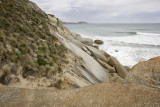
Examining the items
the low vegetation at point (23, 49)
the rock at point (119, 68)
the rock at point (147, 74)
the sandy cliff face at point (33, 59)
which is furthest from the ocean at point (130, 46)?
the rock at point (147, 74)

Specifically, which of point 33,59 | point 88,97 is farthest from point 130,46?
point 88,97

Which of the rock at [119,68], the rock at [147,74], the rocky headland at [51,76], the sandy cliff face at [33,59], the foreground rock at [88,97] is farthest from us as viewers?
the rock at [119,68]

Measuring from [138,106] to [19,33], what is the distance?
7.09 metres

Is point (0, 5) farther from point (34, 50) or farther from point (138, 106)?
point (138, 106)

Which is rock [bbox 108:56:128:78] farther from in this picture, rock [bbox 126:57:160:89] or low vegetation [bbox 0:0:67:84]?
rock [bbox 126:57:160:89]

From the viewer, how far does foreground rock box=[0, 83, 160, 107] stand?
11.5ft

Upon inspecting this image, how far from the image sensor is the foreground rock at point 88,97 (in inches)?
138

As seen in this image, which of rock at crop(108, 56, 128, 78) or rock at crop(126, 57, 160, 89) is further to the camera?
rock at crop(108, 56, 128, 78)

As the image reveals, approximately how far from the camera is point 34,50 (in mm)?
7055

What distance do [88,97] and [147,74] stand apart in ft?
7.20

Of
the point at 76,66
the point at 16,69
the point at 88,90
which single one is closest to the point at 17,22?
the point at 16,69

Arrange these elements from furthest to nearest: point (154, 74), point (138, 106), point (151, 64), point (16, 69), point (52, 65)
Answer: point (52, 65) → point (16, 69) → point (151, 64) → point (154, 74) → point (138, 106)

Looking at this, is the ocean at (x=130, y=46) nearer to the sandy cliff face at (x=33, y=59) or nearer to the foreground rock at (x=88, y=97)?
the sandy cliff face at (x=33, y=59)

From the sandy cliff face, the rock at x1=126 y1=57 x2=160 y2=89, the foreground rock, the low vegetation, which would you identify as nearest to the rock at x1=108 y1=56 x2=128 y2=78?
the sandy cliff face
